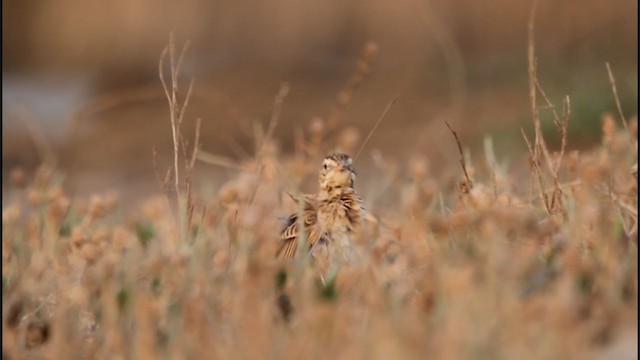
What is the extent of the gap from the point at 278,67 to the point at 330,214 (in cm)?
1171

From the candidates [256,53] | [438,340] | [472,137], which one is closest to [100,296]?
[438,340]

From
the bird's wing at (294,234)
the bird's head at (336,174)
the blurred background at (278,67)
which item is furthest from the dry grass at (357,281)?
the blurred background at (278,67)

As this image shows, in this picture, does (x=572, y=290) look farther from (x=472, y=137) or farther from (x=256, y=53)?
(x=256, y=53)

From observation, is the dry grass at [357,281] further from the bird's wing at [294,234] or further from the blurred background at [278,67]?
the blurred background at [278,67]

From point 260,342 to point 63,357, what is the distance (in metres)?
0.60

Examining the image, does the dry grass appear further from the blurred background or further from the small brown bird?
the blurred background

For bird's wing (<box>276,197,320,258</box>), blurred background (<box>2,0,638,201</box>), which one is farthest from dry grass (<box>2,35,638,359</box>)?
blurred background (<box>2,0,638,201</box>)

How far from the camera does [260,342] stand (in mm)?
3598

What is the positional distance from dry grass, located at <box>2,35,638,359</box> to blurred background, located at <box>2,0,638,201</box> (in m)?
7.54

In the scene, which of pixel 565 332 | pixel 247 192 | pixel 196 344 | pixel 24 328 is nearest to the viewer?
pixel 565 332

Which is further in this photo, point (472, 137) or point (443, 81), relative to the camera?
point (443, 81)

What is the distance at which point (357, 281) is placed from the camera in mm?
4098

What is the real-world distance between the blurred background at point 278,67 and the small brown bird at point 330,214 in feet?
24.2

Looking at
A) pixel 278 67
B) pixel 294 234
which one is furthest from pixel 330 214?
pixel 278 67
